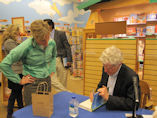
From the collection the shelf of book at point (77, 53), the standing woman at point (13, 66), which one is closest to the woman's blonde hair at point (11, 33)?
the standing woman at point (13, 66)

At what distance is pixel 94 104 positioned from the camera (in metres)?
1.63

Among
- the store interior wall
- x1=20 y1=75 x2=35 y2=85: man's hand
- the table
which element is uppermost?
the store interior wall

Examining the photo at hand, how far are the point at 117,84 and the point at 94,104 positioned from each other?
0.37 m

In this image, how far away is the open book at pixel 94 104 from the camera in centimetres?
161

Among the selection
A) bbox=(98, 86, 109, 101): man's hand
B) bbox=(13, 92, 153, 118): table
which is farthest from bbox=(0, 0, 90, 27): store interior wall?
bbox=(98, 86, 109, 101): man's hand

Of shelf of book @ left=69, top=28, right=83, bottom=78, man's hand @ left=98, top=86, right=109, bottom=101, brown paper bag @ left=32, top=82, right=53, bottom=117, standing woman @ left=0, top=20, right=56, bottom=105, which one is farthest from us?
shelf of book @ left=69, top=28, right=83, bottom=78

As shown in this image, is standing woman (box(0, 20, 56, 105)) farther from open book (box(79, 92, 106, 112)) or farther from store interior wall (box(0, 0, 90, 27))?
store interior wall (box(0, 0, 90, 27))

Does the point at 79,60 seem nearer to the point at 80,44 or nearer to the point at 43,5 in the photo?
the point at 80,44

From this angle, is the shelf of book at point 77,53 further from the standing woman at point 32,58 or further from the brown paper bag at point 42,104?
the brown paper bag at point 42,104

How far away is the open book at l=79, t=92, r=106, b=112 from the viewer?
1.61 meters

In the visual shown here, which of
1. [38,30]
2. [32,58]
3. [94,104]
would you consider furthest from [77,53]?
[94,104]

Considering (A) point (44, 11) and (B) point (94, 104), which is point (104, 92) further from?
(A) point (44, 11)

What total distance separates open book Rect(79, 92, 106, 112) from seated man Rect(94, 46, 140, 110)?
0.06m

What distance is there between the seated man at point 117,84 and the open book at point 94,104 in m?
0.06
